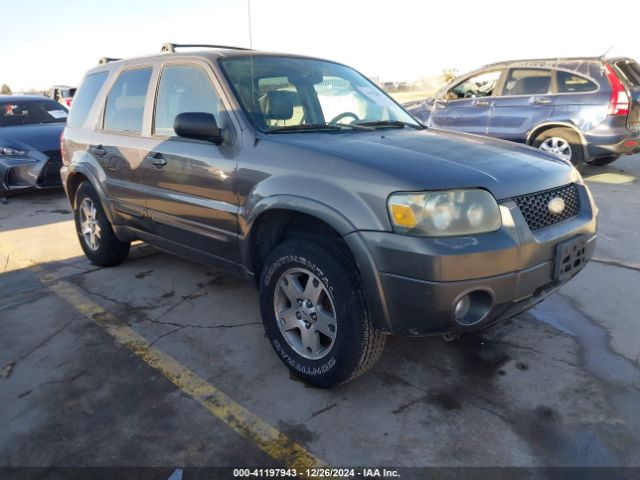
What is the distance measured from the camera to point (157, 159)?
11.6ft

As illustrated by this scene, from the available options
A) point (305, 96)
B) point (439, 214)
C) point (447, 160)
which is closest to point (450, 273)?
point (439, 214)

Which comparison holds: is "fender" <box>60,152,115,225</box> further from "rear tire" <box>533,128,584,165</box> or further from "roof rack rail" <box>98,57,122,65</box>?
"rear tire" <box>533,128,584,165</box>

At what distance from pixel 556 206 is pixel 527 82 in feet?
20.8

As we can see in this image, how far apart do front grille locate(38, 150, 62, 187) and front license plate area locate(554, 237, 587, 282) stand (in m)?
7.72

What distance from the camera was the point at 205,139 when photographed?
3.05 meters

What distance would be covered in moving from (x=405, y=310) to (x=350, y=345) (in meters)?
0.36

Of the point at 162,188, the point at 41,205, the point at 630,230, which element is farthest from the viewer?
the point at 41,205

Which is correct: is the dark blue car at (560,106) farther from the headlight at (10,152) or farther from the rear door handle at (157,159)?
the headlight at (10,152)

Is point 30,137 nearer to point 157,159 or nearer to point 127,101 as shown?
point 127,101

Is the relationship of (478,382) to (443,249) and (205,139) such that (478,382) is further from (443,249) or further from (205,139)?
(205,139)

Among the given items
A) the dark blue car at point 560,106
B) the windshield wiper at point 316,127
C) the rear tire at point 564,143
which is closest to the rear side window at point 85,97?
the windshield wiper at point 316,127

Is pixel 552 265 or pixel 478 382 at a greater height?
pixel 552 265

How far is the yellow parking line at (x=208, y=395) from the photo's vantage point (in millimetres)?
2281

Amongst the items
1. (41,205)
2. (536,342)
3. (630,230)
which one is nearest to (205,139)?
(536,342)
